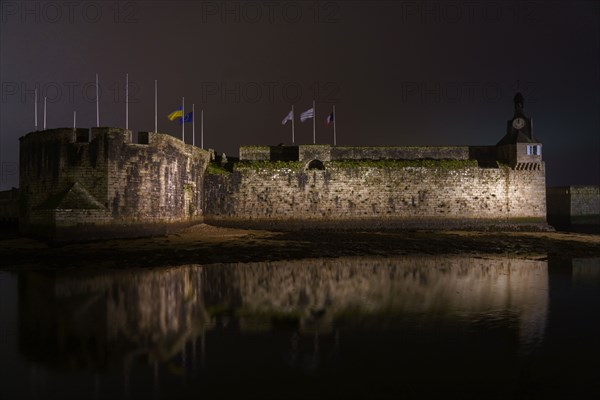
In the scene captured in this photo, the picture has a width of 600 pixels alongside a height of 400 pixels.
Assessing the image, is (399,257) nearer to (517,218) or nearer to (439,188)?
(439,188)

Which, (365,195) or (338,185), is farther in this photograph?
(365,195)

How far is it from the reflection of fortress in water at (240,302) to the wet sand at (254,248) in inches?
80.1

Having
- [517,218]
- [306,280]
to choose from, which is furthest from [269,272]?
[517,218]

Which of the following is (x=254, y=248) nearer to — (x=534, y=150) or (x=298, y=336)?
(x=298, y=336)

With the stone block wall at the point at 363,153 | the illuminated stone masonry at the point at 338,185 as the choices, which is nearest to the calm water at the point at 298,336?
the illuminated stone masonry at the point at 338,185

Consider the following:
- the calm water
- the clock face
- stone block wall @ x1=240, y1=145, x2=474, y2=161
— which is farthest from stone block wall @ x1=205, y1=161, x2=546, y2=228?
the calm water

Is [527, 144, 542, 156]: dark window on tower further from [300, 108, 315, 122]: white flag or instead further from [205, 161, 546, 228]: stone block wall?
[300, 108, 315, 122]: white flag

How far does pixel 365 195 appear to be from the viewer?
30.2 m

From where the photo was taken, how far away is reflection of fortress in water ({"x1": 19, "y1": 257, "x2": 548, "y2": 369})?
8.04 meters

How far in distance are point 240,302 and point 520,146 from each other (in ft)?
92.2

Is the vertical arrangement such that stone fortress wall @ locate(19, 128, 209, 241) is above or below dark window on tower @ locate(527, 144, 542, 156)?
below

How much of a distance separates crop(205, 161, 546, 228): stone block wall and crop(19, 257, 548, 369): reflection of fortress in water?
13.5 meters

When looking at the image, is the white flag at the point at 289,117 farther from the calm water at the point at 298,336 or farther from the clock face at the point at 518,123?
the calm water at the point at 298,336

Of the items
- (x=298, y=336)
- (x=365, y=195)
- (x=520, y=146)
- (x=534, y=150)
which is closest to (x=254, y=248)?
(x=298, y=336)
